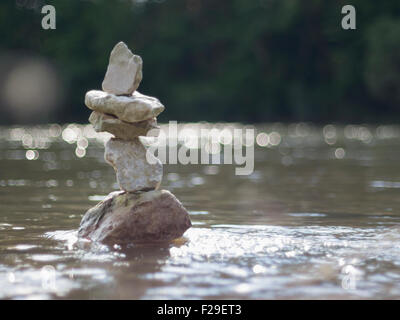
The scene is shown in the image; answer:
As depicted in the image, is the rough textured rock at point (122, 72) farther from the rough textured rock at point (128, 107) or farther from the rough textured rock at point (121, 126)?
the rough textured rock at point (121, 126)

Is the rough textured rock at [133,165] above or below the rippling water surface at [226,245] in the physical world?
above

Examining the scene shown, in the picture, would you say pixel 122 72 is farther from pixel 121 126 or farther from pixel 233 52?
pixel 233 52

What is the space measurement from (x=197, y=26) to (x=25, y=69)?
19.4 m

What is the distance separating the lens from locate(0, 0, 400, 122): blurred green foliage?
210 ft

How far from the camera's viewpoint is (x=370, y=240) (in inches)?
342

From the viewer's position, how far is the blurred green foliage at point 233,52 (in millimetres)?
63906

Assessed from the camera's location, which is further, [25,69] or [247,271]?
[25,69]

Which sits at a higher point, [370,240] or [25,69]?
[25,69]

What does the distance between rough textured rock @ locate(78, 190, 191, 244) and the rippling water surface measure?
0.24m

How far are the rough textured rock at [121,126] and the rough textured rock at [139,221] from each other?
31.6 inches

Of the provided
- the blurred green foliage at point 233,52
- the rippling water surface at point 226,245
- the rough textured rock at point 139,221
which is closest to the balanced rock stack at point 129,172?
the rough textured rock at point 139,221

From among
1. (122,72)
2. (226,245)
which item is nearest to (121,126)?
(122,72)

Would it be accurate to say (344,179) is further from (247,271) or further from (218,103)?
(218,103)
